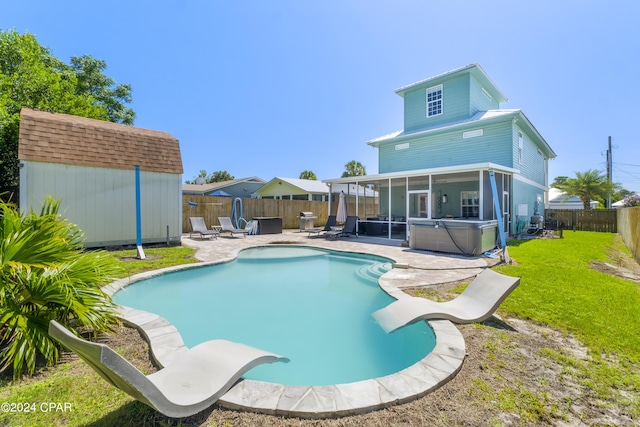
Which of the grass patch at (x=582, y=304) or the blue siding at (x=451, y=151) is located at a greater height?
the blue siding at (x=451, y=151)

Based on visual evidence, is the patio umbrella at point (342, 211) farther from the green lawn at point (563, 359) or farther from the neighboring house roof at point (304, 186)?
the green lawn at point (563, 359)

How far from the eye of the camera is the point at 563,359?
2809 mm

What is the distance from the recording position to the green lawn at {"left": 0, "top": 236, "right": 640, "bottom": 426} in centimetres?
203

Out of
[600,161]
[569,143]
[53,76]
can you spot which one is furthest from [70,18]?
→ [600,161]

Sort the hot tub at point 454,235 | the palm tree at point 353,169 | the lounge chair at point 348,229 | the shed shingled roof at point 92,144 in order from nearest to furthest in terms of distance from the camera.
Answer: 1. the shed shingled roof at point 92,144
2. the hot tub at point 454,235
3. the lounge chair at point 348,229
4. the palm tree at point 353,169

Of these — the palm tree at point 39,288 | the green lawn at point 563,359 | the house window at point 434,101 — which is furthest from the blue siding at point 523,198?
the palm tree at point 39,288

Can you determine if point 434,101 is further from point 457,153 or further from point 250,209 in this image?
point 250,209

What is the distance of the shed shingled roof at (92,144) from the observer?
8.28m

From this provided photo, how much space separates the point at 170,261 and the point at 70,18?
14.0 meters

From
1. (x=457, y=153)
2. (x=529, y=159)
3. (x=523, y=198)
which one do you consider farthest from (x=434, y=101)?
(x=523, y=198)

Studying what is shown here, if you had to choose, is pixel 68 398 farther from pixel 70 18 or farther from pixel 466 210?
pixel 70 18

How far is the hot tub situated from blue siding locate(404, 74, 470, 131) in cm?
789

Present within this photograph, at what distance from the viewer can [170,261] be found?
770 centimetres

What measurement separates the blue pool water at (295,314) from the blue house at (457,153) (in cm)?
645
